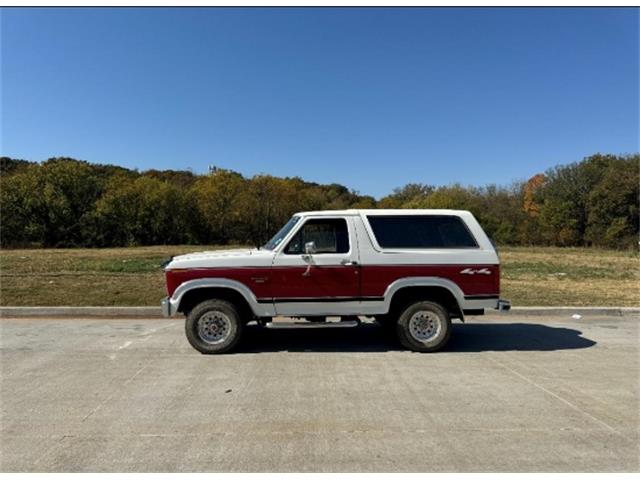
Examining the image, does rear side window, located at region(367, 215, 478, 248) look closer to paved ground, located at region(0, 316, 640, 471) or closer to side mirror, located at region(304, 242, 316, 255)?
side mirror, located at region(304, 242, 316, 255)

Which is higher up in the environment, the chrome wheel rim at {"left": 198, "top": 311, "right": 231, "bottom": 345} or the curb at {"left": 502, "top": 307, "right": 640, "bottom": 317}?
the chrome wheel rim at {"left": 198, "top": 311, "right": 231, "bottom": 345}

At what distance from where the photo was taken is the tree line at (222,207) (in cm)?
5862

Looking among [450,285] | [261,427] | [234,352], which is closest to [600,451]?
[261,427]

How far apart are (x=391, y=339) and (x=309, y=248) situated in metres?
2.17

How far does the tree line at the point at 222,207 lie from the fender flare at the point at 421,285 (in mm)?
48583

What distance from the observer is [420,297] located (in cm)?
770

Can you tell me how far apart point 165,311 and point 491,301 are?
4.53 metres

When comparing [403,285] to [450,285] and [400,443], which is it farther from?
[400,443]

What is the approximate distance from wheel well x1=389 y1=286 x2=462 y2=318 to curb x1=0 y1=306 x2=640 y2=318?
2.99m

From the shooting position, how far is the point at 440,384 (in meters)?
6.03

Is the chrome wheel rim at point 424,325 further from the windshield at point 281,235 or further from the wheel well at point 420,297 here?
the windshield at point 281,235

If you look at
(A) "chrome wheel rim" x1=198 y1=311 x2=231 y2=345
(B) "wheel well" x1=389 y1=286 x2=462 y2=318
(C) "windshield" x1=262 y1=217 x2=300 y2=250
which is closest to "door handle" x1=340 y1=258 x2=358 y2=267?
(B) "wheel well" x1=389 y1=286 x2=462 y2=318

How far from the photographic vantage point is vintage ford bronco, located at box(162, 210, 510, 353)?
741cm

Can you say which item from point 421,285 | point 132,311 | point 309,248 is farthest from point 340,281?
point 132,311
